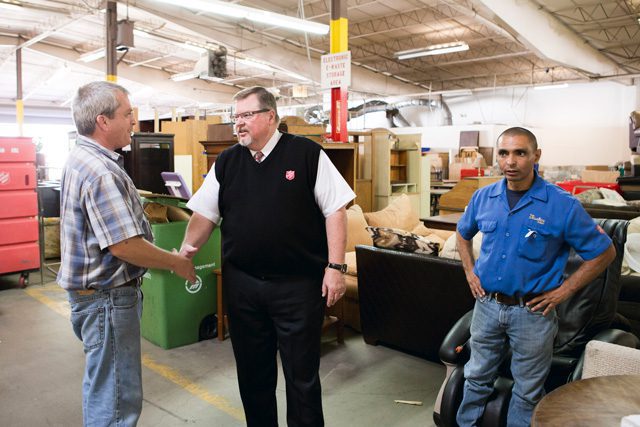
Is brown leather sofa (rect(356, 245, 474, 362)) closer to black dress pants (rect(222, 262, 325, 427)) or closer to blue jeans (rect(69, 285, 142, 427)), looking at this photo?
black dress pants (rect(222, 262, 325, 427))

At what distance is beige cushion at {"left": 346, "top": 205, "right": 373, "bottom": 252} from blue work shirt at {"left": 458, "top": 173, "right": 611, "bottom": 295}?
2494 millimetres

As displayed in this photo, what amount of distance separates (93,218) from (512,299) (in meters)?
1.62

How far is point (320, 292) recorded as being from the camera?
7.02 feet

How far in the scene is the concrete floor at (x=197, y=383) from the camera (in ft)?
9.06

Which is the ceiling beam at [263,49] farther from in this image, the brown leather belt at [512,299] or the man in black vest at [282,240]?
the brown leather belt at [512,299]

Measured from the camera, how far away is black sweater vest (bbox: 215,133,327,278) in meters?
2.05

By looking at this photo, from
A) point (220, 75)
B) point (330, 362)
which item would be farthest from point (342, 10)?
point (330, 362)

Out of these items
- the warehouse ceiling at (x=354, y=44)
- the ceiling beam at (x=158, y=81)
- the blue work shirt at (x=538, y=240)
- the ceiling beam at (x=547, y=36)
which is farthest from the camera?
the ceiling beam at (x=158, y=81)

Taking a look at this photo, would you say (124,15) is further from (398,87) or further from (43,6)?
(398,87)

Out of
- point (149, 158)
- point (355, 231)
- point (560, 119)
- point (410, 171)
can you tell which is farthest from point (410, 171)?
point (560, 119)

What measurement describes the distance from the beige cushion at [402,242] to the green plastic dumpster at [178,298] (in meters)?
1.27

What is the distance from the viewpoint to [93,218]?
175 cm

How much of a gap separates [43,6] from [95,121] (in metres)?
10.7

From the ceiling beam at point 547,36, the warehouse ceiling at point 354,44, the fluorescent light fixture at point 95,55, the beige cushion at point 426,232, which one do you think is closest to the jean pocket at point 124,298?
the beige cushion at point 426,232
